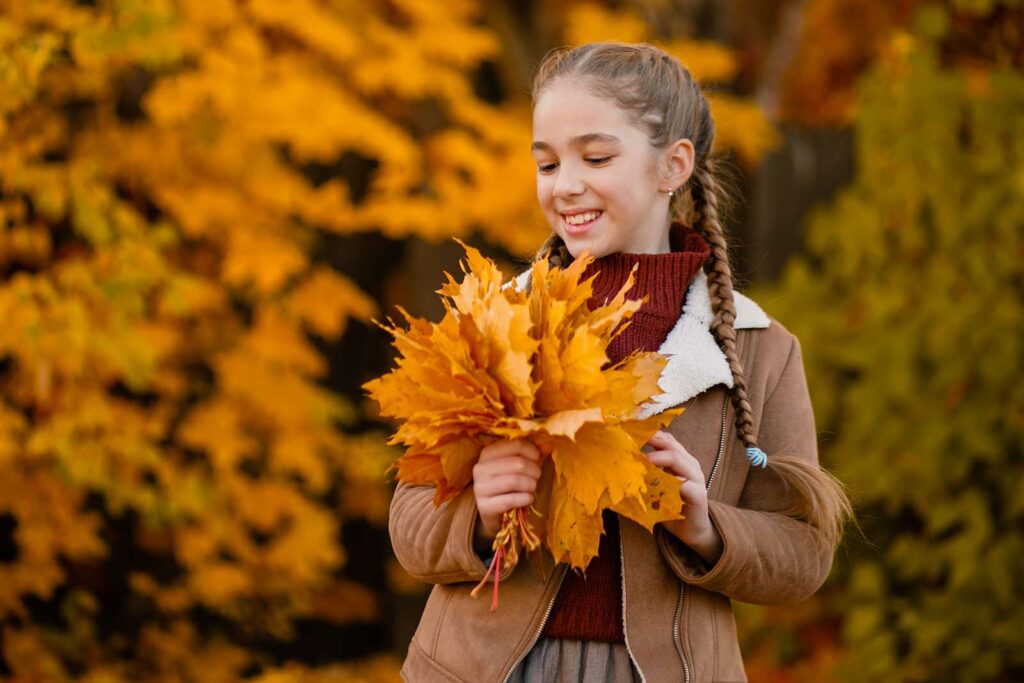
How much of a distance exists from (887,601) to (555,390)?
383cm

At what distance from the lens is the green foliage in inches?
186

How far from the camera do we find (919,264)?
5.31 meters

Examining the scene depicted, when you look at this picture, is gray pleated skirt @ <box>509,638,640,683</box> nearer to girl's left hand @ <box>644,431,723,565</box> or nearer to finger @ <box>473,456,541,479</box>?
girl's left hand @ <box>644,431,723,565</box>

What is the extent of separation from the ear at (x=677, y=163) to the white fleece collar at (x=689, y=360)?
23cm

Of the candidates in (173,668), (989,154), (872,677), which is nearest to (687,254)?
(989,154)

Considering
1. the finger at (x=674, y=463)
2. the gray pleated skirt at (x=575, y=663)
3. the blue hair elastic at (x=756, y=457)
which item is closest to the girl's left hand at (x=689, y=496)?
the finger at (x=674, y=463)

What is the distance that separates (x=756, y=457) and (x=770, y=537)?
0.15 metres

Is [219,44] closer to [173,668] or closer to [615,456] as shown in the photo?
[173,668]

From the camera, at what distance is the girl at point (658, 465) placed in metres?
2.10

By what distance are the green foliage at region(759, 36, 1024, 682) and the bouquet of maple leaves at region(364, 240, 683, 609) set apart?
2.96 meters

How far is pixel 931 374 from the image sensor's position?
199 inches

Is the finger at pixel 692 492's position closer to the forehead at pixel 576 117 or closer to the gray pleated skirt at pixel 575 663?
the gray pleated skirt at pixel 575 663

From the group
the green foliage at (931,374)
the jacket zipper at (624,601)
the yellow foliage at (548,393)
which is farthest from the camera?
the green foliage at (931,374)

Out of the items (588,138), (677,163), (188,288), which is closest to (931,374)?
(188,288)
